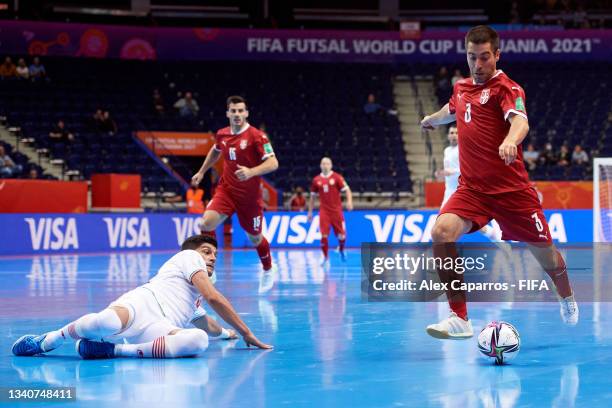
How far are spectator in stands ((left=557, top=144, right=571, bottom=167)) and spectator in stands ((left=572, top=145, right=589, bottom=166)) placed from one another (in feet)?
0.70

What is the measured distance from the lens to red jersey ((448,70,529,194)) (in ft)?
23.8

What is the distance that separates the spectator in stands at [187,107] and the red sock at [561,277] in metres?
27.7

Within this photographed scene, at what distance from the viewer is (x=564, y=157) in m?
32.5

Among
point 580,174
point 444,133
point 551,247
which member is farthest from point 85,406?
point 444,133

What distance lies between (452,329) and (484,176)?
122cm

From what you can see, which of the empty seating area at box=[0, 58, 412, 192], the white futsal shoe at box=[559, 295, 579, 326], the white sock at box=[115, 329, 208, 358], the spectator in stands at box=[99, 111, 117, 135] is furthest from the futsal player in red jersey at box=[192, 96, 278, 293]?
the spectator in stands at box=[99, 111, 117, 135]

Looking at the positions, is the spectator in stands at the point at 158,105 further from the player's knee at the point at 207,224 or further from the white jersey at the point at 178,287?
the white jersey at the point at 178,287

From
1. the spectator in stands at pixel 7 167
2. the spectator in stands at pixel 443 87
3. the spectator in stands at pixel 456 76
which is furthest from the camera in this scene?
the spectator in stands at pixel 443 87

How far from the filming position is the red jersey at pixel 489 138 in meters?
7.25

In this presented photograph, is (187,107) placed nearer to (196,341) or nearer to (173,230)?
(173,230)

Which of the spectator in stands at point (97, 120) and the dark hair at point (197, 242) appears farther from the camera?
the spectator in stands at point (97, 120)

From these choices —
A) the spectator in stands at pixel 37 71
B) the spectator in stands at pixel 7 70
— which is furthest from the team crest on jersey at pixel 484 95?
the spectator in stands at pixel 37 71

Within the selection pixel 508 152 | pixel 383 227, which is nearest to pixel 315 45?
pixel 383 227

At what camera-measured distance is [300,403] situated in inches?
203
